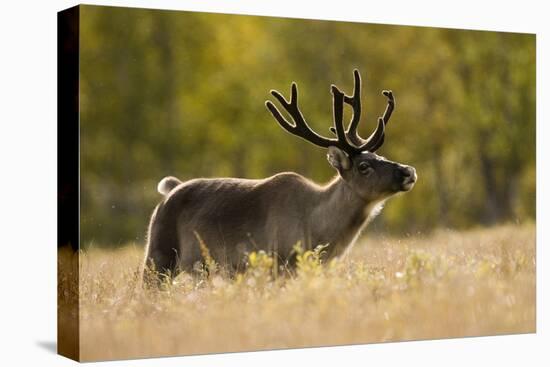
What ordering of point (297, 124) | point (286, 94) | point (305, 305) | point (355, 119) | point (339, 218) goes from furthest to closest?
point (286, 94)
point (355, 119)
point (297, 124)
point (339, 218)
point (305, 305)

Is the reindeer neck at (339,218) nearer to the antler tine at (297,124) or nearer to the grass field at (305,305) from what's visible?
the grass field at (305,305)

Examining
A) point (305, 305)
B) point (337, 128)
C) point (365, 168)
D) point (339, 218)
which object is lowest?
A: point (305, 305)

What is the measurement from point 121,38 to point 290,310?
592 centimetres

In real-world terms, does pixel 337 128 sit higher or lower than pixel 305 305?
higher

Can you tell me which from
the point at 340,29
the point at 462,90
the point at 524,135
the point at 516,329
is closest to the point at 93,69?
the point at 340,29

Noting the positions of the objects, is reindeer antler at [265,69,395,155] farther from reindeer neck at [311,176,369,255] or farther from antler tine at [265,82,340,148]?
reindeer neck at [311,176,369,255]

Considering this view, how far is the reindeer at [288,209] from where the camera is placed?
9516 millimetres

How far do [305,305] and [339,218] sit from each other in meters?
1.26

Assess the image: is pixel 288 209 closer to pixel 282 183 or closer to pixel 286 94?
pixel 282 183

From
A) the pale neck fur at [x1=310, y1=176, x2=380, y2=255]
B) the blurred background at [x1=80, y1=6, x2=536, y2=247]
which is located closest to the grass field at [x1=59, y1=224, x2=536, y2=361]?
the pale neck fur at [x1=310, y1=176, x2=380, y2=255]

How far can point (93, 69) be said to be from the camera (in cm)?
1359

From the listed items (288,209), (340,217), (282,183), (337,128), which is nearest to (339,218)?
(340,217)

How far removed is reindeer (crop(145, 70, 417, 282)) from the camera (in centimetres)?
952

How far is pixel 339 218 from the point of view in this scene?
31.3ft
